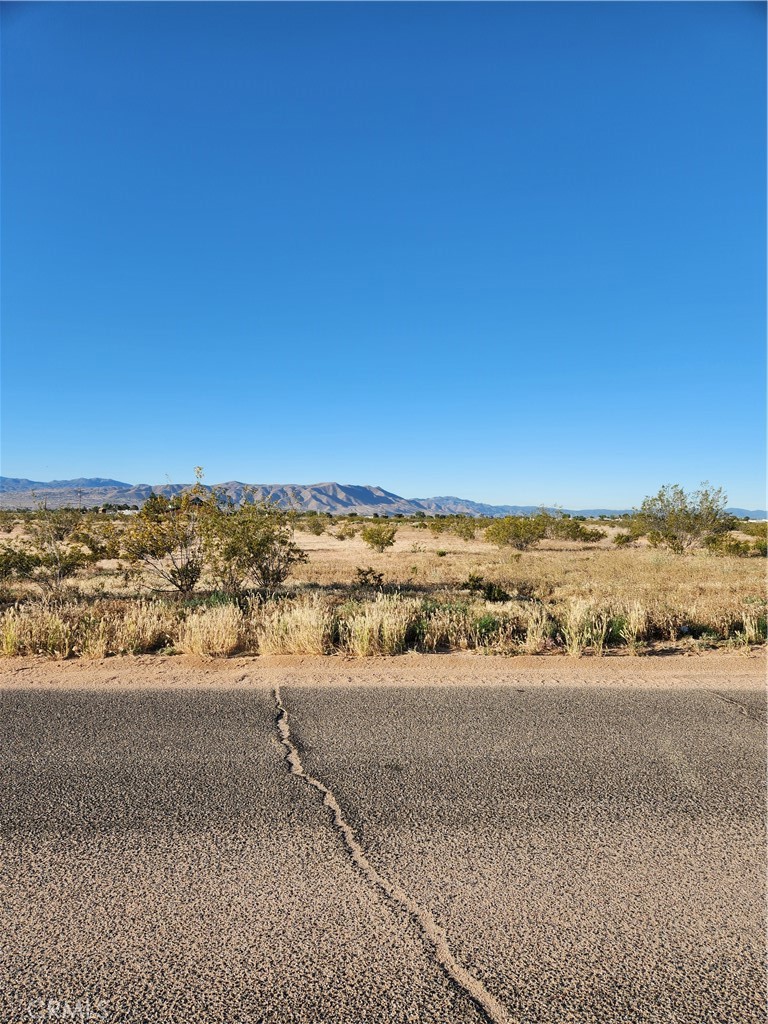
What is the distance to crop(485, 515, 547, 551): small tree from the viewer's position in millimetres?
42156

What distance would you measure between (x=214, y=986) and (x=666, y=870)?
253 centimetres

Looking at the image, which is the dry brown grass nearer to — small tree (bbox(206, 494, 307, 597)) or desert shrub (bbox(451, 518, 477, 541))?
small tree (bbox(206, 494, 307, 597))

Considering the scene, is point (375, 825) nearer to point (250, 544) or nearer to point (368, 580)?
point (250, 544)

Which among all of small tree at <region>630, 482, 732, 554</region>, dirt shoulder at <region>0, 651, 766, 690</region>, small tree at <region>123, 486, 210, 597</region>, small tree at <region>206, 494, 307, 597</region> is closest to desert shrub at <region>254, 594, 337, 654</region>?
dirt shoulder at <region>0, 651, 766, 690</region>

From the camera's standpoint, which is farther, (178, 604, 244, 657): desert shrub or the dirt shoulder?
(178, 604, 244, 657): desert shrub

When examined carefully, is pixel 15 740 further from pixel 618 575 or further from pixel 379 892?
pixel 618 575

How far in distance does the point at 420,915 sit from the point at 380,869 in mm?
432

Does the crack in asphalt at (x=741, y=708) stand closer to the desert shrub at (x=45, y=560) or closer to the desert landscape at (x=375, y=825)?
the desert landscape at (x=375, y=825)

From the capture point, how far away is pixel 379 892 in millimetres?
3166

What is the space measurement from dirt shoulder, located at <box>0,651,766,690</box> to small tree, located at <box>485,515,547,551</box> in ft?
110

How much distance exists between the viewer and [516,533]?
4212 centimetres

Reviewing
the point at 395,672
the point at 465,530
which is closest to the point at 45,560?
the point at 395,672

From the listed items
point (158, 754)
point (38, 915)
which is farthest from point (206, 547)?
point (38, 915)

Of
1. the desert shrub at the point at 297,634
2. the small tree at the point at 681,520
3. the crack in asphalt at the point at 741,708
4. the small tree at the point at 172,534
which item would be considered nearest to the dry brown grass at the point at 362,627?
the desert shrub at the point at 297,634
